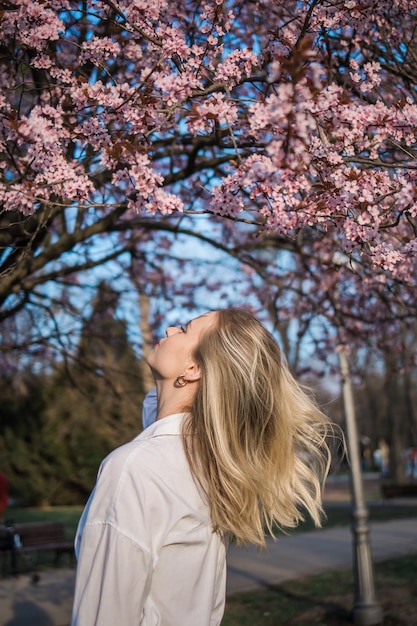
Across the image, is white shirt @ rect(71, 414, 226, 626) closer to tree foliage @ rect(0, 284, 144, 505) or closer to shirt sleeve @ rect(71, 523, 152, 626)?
shirt sleeve @ rect(71, 523, 152, 626)

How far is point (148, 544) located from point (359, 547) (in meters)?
5.26

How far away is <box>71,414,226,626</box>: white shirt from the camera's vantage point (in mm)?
1849

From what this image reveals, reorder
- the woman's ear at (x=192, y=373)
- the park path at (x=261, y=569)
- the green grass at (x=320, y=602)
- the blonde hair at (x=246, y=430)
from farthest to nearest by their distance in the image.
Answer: the park path at (x=261, y=569), the green grass at (x=320, y=602), the woman's ear at (x=192, y=373), the blonde hair at (x=246, y=430)

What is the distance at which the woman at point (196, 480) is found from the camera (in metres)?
1.88

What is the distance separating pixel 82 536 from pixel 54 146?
2.06 m

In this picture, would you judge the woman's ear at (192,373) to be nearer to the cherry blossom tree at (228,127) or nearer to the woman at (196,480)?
the woman at (196,480)

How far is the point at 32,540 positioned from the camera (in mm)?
10391

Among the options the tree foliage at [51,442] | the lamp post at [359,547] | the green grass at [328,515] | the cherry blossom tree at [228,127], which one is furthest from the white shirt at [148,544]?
the tree foliage at [51,442]

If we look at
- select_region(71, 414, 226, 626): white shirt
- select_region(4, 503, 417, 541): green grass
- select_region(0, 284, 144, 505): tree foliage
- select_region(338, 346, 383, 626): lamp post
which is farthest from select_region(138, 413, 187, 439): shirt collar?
select_region(0, 284, 144, 505): tree foliage

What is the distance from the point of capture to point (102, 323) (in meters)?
10.5

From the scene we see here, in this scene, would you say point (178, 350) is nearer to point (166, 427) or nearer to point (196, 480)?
point (166, 427)

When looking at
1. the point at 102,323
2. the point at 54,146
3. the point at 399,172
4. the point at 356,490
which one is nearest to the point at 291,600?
the point at 356,490

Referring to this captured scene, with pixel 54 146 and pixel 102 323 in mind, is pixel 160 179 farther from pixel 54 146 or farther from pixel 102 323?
pixel 102 323

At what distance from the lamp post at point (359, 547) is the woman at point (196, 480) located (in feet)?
14.7
